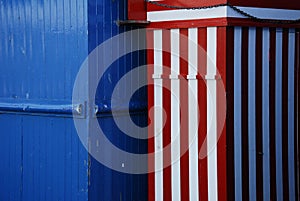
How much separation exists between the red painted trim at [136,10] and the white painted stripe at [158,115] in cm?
16

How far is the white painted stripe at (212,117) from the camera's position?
3844mm

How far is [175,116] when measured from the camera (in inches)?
160

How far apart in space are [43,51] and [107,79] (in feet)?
1.54

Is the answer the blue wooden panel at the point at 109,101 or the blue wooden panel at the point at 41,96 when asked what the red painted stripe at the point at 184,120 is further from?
the blue wooden panel at the point at 41,96

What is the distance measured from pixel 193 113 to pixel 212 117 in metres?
0.15

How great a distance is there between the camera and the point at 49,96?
4.27m

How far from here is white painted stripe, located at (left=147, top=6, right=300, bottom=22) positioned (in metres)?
3.80
